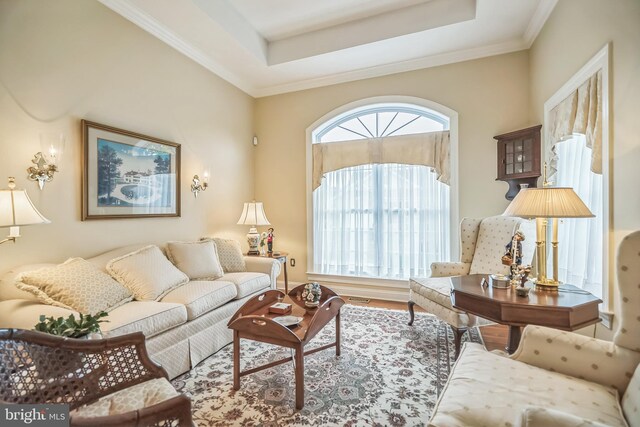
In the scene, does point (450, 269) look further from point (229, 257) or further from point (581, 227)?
point (229, 257)

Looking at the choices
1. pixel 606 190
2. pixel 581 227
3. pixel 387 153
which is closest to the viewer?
pixel 606 190

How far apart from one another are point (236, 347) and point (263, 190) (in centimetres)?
308

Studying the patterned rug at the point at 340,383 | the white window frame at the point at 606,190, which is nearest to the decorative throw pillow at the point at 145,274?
the patterned rug at the point at 340,383

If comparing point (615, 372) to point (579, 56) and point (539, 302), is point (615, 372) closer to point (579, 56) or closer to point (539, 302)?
point (539, 302)

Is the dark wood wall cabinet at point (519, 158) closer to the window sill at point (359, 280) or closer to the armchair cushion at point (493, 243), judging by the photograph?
the armchair cushion at point (493, 243)

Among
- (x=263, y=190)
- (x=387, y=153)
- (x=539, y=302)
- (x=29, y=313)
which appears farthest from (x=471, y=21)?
(x=29, y=313)

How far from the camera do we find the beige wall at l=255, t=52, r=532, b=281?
3.55 m

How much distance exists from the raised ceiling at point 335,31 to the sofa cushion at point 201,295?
260 centimetres

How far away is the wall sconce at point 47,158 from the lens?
223 centimetres

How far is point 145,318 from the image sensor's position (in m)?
2.02

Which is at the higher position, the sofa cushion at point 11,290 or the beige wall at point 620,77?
the beige wall at point 620,77

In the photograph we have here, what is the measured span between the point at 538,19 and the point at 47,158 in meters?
4.58

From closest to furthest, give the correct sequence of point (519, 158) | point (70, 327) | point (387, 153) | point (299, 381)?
1. point (70, 327)
2. point (299, 381)
3. point (519, 158)
4. point (387, 153)

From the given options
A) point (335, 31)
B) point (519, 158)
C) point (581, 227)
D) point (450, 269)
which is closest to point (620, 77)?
point (581, 227)
